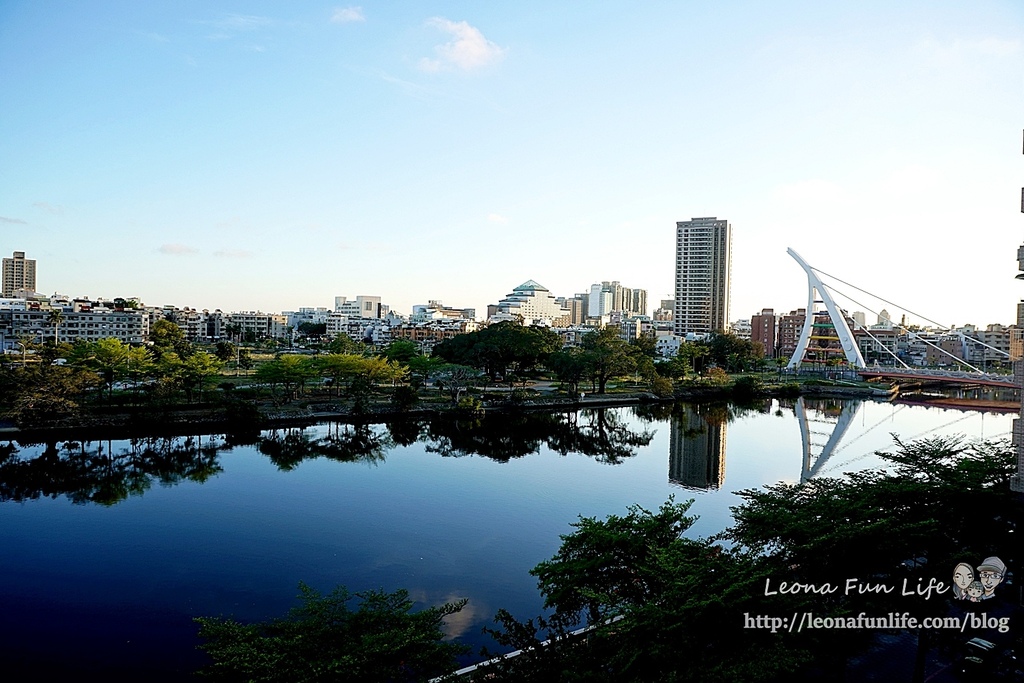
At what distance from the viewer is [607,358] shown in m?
29.6

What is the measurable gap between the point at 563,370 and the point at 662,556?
24.1 meters

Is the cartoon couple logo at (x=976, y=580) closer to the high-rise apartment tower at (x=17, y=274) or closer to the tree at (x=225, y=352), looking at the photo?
the tree at (x=225, y=352)

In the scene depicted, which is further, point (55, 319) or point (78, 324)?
point (78, 324)

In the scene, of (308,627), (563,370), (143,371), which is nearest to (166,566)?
(308,627)

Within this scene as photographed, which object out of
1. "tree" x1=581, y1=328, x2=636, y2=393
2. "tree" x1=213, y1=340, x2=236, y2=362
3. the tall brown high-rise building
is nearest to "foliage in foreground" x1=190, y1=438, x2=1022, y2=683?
"tree" x1=581, y1=328, x2=636, y2=393

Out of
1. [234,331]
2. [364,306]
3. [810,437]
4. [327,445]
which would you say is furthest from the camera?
[364,306]

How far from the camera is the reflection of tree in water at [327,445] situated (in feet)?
52.8

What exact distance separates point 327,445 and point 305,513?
6.33 metres

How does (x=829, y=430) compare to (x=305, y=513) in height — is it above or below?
above

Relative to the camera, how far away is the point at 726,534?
20.2ft

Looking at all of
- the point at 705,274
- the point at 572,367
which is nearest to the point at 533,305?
the point at 705,274

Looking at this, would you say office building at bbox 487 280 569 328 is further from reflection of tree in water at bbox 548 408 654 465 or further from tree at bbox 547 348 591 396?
reflection of tree in water at bbox 548 408 654 465

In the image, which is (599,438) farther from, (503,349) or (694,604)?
(694,604)

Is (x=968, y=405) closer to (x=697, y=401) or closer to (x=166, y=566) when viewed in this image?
(x=697, y=401)
